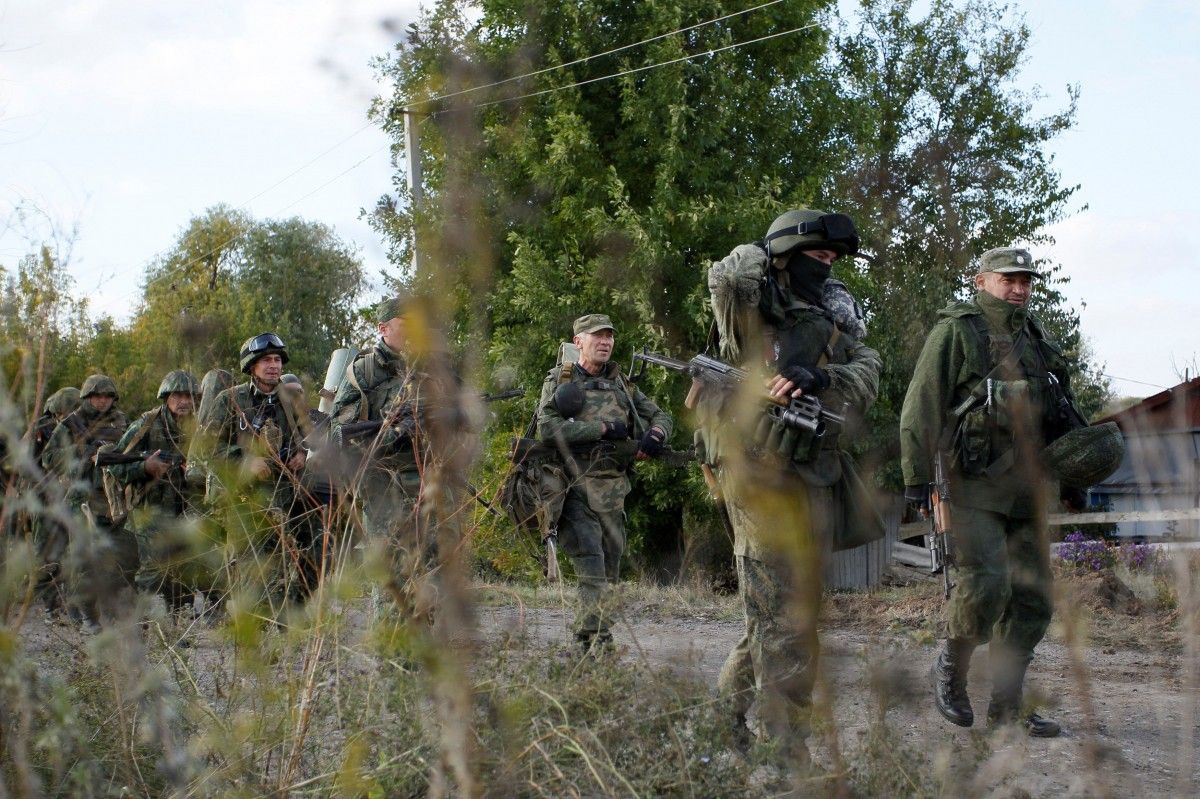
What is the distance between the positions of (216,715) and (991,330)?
3.61 metres

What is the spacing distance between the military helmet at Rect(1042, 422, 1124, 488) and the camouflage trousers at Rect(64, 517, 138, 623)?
3.65 meters

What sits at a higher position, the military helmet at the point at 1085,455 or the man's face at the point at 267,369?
the man's face at the point at 267,369

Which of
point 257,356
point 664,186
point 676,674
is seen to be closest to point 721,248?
point 664,186

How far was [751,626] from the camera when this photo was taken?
4.58 metres

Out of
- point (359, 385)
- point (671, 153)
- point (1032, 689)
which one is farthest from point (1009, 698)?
point (671, 153)

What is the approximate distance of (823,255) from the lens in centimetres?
485

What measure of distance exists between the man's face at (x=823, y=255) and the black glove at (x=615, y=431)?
10.0 feet

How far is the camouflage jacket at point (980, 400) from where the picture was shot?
5.37 meters

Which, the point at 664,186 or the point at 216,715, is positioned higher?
the point at 664,186

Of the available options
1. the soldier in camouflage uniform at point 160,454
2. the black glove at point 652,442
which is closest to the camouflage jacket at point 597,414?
the black glove at point 652,442

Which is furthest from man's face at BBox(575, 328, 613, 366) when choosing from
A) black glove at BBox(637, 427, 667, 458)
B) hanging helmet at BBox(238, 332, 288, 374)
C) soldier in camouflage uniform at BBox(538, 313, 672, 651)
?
hanging helmet at BBox(238, 332, 288, 374)

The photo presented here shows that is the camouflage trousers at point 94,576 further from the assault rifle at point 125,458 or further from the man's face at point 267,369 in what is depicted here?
the assault rifle at point 125,458

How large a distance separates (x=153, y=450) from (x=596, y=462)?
11.4ft

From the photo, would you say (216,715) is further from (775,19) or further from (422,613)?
(775,19)
